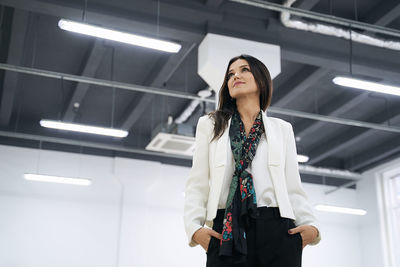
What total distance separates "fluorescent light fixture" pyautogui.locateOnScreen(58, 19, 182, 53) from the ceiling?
1.32 meters

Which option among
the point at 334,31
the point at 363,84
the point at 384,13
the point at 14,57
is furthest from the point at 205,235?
the point at 14,57

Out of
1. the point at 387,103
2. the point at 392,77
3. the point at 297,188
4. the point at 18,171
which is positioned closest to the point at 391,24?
the point at 392,77

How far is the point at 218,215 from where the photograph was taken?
1417 mm

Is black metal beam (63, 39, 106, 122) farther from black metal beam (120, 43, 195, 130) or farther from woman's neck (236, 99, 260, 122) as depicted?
woman's neck (236, 99, 260, 122)

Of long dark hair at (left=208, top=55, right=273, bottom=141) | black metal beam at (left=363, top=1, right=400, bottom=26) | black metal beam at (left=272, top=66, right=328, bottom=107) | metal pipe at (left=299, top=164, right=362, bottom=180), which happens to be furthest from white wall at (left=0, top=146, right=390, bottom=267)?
long dark hair at (left=208, top=55, right=273, bottom=141)

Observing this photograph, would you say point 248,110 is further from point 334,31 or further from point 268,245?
point 334,31

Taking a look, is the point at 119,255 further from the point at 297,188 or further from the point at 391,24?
the point at 297,188

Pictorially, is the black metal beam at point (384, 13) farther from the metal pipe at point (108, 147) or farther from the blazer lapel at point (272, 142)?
the blazer lapel at point (272, 142)

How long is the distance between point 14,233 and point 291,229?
9.20 metres

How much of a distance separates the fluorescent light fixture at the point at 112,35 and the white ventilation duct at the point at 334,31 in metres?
1.94

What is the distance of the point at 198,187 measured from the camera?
4.88ft

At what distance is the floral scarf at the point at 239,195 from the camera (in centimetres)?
129

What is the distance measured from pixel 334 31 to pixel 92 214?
19.8 ft

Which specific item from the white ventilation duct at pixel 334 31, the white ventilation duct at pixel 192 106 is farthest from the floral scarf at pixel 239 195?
the white ventilation duct at pixel 192 106
